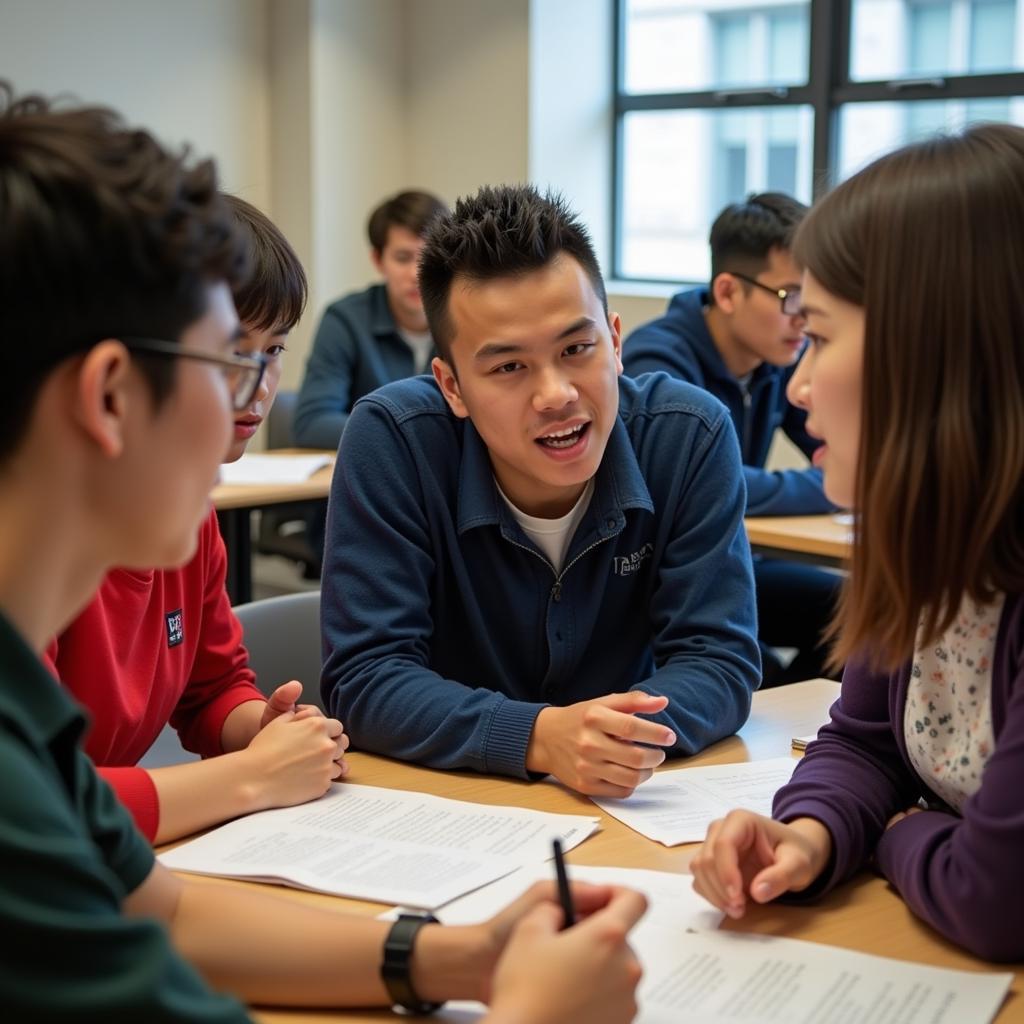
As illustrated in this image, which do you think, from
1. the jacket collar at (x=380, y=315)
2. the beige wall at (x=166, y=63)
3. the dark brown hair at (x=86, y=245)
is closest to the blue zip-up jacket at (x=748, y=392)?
the jacket collar at (x=380, y=315)

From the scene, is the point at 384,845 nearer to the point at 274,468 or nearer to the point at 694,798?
the point at 694,798

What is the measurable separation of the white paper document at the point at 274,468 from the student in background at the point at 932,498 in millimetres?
2475

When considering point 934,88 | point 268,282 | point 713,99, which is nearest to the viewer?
point 268,282

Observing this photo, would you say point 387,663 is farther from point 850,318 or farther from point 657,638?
point 850,318

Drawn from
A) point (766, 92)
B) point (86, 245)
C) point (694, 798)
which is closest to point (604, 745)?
point (694, 798)

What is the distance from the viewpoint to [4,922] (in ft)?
2.43

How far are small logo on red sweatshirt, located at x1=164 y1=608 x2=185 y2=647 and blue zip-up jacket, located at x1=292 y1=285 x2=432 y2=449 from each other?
2.69 metres

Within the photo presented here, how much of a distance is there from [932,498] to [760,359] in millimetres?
2362

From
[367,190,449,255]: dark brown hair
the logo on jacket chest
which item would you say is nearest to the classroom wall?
[367,190,449,255]: dark brown hair

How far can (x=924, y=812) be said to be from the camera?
1278 millimetres

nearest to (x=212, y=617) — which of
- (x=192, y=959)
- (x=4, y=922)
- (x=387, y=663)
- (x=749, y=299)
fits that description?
(x=387, y=663)

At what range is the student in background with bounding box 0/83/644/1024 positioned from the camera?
0.77 metres

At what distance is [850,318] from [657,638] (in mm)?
754

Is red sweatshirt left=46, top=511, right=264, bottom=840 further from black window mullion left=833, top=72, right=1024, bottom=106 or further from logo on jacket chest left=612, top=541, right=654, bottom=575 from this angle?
black window mullion left=833, top=72, right=1024, bottom=106
